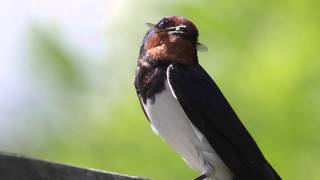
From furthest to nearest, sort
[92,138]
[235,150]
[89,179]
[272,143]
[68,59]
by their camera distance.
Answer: [68,59] → [92,138] → [272,143] → [235,150] → [89,179]

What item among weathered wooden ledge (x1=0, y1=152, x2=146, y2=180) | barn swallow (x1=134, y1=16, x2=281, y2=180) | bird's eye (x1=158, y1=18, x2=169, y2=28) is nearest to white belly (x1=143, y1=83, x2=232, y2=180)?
barn swallow (x1=134, y1=16, x2=281, y2=180)

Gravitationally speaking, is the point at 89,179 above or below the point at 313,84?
above

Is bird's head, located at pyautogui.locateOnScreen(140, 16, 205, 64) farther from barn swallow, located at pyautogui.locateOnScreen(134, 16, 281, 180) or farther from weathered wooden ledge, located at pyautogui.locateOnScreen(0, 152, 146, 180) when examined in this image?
weathered wooden ledge, located at pyautogui.locateOnScreen(0, 152, 146, 180)

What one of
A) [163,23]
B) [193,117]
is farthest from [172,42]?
[193,117]

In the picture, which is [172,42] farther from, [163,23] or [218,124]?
[218,124]

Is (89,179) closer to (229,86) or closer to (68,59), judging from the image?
(229,86)

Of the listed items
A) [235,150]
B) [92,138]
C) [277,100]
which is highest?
[235,150]

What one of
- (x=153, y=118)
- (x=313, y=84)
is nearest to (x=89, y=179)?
(x=153, y=118)
